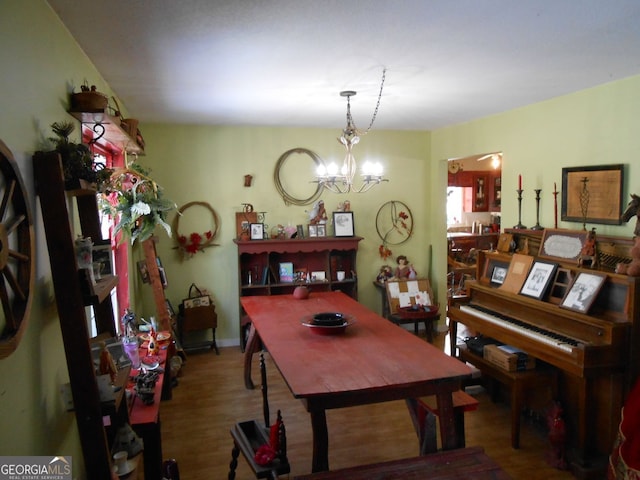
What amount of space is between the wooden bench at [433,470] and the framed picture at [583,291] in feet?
4.53

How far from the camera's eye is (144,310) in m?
4.88

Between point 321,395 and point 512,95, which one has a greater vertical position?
Answer: point 512,95

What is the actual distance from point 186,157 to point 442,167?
291 centimetres

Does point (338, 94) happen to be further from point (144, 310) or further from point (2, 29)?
point (144, 310)

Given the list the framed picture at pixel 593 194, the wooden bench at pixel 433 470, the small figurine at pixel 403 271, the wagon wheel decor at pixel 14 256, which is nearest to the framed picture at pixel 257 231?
the small figurine at pixel 403 271

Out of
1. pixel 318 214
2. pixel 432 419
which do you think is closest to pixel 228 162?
pixel 318 214

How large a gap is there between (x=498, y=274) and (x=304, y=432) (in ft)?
6.46

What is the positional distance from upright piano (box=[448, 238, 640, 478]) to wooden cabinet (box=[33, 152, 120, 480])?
2516 mm

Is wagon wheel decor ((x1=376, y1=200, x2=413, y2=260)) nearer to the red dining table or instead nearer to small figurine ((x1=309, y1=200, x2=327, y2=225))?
small figurine ((x1=309, y1=200, x2=327, y2=225))

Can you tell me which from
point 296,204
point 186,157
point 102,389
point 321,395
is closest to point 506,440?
point 321,395

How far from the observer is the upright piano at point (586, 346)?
107 inches

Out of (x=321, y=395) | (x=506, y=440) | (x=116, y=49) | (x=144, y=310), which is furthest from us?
(x=144, y=310)

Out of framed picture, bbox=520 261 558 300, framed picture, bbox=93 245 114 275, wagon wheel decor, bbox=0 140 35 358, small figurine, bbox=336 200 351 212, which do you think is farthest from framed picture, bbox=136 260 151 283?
framed picture, bbox=520 261 558 300

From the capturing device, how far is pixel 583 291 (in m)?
2.98
